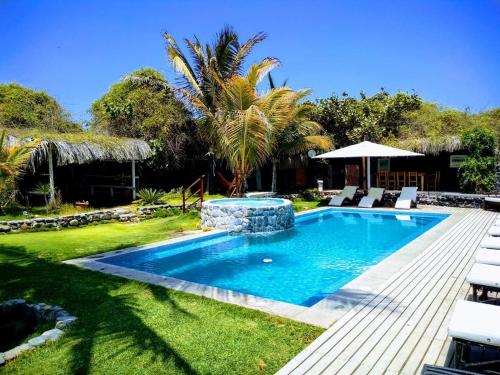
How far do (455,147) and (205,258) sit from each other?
13106 mm

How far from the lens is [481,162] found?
1467 cm

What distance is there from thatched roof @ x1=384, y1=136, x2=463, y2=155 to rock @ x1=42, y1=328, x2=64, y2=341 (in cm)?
1659

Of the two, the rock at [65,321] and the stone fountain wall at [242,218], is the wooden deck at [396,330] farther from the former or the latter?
the stone fountain wall at [242,218]

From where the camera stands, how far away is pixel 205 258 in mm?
8102

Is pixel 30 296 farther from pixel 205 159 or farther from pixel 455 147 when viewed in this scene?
pixel 455 147

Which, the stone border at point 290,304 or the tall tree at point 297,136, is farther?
the tall tree at point 297,136

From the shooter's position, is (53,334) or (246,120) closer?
(53,334)

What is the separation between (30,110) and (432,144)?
23.3 m

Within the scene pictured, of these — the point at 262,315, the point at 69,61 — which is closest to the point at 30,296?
the point at 262,315

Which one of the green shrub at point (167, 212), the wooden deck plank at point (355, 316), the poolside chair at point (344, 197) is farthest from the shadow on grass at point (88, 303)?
the poolside chair at point (344, 197)

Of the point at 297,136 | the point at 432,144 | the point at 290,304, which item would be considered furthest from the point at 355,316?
the point at 432,144

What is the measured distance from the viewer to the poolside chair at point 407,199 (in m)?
14.1

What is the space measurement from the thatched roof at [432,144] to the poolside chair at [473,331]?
1499cm

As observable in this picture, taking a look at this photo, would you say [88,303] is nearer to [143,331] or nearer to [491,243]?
[143,331]
